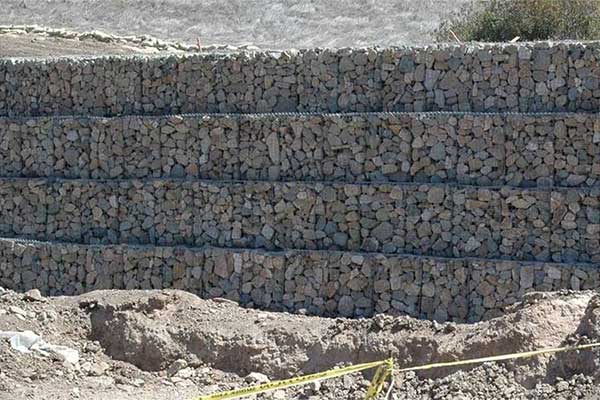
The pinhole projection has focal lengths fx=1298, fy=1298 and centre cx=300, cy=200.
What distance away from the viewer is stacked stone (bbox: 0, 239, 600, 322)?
18.4 metres

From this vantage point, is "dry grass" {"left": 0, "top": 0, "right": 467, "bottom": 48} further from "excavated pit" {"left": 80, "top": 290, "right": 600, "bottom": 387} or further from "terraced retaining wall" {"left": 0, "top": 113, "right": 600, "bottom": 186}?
"excavated pit" {"left": 80, "top": 290, "right": 600, "bottom": 387}

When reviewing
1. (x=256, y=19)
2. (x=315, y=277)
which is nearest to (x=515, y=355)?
(x=315, y=277)

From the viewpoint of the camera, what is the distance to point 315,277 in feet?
64.6

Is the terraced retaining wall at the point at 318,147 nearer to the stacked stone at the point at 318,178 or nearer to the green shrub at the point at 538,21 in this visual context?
the stacked stone at the point at 318,178

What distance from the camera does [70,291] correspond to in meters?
21.9

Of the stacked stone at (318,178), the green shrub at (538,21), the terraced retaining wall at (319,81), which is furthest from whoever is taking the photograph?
the green shrub at (538,21)

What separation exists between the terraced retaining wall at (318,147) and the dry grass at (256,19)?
10.7 metres

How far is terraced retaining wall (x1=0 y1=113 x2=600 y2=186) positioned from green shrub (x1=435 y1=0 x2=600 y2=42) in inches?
300

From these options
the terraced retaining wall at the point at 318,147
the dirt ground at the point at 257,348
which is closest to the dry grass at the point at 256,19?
the terraced retaining wall at the point at 318,147

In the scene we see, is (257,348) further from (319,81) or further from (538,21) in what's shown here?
(538,21)

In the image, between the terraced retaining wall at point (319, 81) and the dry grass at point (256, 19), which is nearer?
the terraced retaining wall at point (319, 81)

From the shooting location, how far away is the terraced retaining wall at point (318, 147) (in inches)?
739

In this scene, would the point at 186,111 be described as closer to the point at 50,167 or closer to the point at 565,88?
the point at 50,167

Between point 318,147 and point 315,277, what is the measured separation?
2069 mm
